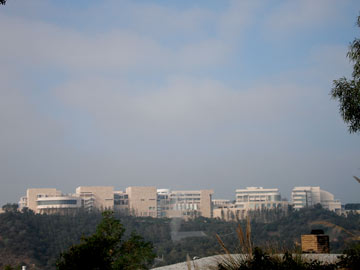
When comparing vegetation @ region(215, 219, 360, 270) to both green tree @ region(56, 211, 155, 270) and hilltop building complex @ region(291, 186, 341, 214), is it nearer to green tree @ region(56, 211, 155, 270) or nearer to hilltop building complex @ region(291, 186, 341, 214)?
green tree @ region(56, 211, 155, 270)

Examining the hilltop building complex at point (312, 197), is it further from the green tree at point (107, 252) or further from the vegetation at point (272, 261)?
the vegetation at point (272, 261)

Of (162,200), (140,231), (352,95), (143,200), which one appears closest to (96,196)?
(143,200)

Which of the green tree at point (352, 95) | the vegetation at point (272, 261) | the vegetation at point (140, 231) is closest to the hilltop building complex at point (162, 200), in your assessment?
the vegetation at point (140, 231)

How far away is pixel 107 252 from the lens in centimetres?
542

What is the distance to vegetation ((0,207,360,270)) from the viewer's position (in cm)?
3969

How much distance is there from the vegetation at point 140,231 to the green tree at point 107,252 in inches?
1003

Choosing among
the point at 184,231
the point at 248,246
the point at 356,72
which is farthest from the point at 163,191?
the point at 248,246

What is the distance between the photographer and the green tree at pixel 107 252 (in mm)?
4941

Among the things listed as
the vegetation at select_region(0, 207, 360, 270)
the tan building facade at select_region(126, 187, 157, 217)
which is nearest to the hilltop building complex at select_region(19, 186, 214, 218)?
the tan building facade at select_region(126, 187, 157, 217)

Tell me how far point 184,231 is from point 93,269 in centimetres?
5722

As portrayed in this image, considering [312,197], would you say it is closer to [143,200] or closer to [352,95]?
[143,200]

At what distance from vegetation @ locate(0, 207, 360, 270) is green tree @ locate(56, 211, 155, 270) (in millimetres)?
25472

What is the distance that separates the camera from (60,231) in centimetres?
5109

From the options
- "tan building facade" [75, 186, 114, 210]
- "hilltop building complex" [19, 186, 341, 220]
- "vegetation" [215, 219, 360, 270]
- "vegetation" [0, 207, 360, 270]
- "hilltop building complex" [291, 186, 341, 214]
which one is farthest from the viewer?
"hilltop building complex" [291, 186, 341, 214]
